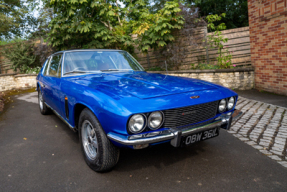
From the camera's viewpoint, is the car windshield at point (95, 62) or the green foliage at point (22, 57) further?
the green foliage at point (22, 57)

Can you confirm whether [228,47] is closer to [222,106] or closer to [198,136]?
[222,106]

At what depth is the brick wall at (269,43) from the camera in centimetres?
579

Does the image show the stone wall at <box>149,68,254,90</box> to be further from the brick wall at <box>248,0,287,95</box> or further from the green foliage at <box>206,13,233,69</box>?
the green foliage at <box>206,13,233,69</box>

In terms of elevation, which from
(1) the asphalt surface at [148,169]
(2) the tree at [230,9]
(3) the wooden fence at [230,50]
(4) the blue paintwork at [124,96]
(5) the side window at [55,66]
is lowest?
(1) the asphalt surface at [148,169]

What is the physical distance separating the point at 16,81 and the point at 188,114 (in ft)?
38.2

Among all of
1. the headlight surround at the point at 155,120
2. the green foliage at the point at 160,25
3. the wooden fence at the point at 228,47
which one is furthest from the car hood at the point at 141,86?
the wooden fence at the point at 228,47

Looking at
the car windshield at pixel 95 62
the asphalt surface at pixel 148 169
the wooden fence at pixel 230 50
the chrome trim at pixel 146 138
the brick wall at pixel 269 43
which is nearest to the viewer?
the chrome trim at pixel 146 138

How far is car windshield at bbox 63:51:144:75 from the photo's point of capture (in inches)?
138

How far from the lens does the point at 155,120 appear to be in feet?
7.16

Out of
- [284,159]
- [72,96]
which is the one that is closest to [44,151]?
[72,96]

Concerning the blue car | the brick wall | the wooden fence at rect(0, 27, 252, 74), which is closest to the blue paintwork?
the blue car

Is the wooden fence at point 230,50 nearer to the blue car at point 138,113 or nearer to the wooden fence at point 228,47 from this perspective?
the wooden fence at point 228,47

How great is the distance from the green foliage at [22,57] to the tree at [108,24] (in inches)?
152

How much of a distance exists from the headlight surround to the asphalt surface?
26.5 inches
